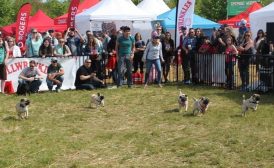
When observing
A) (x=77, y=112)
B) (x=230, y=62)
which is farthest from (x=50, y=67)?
(x=230, y=62)

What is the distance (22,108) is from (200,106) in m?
3.55

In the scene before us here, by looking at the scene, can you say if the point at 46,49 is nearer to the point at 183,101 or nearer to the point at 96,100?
the point at 96,100

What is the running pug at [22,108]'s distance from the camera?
393 inches

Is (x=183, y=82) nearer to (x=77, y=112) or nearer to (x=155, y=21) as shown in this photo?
(x=77, y=112)

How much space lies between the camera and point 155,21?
25047 millimetres

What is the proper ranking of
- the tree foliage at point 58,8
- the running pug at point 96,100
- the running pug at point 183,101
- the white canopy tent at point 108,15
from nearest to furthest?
the running pug at point 183,101 < the running pug at point 96,100 < the white canopy tent at point 108,15 < the tree foliage at point 58,8

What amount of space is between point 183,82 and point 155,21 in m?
9.30

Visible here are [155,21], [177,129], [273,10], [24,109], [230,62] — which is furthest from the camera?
[155,21]

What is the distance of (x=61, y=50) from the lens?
15.7 metres

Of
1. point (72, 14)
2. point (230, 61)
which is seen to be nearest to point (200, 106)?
point (230, 61)

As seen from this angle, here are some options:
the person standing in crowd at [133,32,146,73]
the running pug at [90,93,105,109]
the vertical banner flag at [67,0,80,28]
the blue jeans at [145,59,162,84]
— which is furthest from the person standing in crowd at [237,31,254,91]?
the vertical banner flag at [67,0,80,28]

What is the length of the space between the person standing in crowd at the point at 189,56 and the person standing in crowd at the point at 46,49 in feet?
13.6

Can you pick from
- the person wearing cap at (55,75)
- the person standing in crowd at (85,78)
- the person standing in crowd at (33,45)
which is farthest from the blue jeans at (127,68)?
the person standing in crowd at (33,45)

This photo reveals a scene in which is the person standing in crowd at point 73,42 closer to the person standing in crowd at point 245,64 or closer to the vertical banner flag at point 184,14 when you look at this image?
Result: the vertical banner flag at point 184,14
